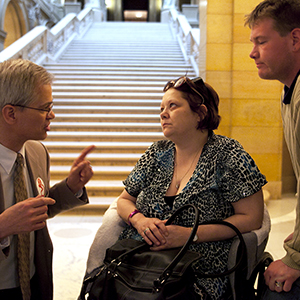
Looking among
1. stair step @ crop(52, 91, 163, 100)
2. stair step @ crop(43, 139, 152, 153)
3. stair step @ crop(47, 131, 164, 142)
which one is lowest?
stair step @ crop(43, 139, 152, 153)

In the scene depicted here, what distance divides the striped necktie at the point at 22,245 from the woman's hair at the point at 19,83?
0.30m

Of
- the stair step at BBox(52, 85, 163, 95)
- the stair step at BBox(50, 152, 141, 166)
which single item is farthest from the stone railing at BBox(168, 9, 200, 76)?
the stair step at BBox(50, 152, 141, 166)

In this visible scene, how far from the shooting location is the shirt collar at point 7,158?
1601 millimetres

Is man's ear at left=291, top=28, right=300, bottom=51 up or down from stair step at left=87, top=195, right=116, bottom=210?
up

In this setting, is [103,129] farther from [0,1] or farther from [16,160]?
[0,1]

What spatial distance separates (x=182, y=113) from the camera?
1.91 m

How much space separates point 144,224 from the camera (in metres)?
1.71

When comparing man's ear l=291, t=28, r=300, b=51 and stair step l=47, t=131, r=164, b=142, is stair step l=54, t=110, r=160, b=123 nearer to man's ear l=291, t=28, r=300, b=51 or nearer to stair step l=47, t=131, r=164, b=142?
stair step l=47, t=131, r=164, b=142

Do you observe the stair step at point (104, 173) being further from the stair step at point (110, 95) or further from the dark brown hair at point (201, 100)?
the dark brown hair at point (201, 100)

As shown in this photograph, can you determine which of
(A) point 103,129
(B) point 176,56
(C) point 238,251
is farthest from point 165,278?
(B) point 176,56

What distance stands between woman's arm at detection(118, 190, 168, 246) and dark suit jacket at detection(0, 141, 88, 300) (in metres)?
0.23

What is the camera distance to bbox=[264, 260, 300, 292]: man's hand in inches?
55.7

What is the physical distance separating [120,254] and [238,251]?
0.59 meters

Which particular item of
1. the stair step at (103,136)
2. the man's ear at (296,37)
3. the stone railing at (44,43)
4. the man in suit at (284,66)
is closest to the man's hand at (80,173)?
the man in suit at (284,66)
